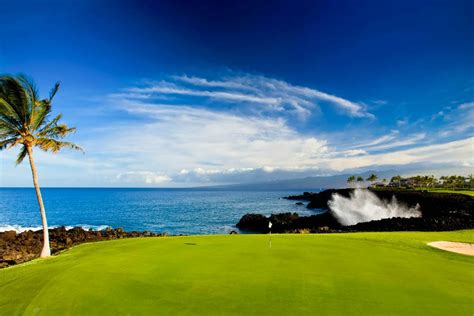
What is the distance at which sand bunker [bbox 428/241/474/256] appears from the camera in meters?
14.3

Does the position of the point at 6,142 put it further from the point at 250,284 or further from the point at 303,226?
the point at 303,226

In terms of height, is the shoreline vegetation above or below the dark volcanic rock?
above

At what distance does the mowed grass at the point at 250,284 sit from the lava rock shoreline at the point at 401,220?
17409mm

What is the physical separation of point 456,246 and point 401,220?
19.0m

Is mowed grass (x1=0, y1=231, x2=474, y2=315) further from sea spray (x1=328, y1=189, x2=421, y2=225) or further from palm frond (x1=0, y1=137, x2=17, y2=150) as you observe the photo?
sea spray (x1=328, y1=189, x2=421, y2=225)

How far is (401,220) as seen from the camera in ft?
109

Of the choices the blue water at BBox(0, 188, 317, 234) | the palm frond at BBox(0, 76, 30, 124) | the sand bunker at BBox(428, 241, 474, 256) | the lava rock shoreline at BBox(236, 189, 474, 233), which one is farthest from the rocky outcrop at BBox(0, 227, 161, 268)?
the sand bunker at BBox(428, 241, 474, 256)

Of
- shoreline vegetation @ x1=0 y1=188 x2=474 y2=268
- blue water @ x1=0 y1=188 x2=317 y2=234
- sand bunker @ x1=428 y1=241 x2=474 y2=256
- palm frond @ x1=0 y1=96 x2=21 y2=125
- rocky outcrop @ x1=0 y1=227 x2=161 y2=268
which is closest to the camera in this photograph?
Result: sand bunker @ x1=428 y1=241 x2=474 y2=256

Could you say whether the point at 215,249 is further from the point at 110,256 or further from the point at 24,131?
the point at 24,131

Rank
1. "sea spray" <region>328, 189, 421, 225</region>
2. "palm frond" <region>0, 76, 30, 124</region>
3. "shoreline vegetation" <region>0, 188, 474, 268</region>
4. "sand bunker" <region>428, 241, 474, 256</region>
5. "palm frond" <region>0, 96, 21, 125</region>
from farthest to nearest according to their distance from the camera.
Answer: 1. "sea spray" <region>328, 189, 421, 225</region>
2. "shoreline vegetation" <region>0, 188, 474, 268</region>
3. "palm frond" <region>0, 76, 30, 124</region>
4. "palm frond" <region>0, 96, 21, 125</region>
5. "sand bunker" <region>428, 241, 474, 256</region>

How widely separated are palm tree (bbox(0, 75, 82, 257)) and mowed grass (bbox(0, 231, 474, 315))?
25.7 ft

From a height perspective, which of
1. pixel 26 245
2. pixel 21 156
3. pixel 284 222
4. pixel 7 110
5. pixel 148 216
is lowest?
pixel 148 216

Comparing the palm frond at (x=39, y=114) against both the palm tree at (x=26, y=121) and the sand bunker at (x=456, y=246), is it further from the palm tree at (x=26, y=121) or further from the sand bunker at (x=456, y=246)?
the sand bunker at (x=456, y=246)

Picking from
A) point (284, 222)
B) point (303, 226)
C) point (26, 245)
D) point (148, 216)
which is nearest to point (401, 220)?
point (303, 226)
